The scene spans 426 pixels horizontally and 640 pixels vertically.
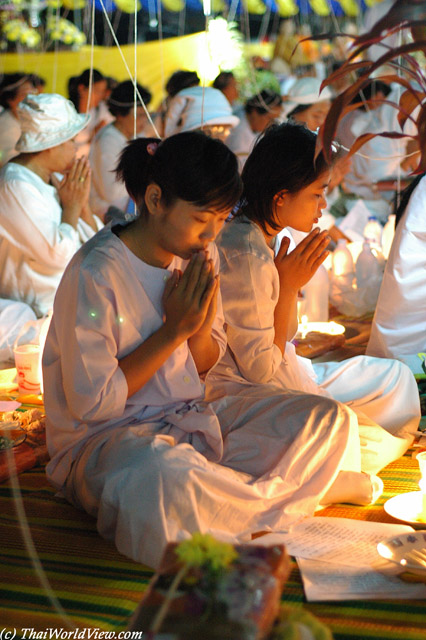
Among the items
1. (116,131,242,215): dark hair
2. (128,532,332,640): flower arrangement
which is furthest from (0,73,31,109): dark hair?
(128,532,332,640): flower arrangement

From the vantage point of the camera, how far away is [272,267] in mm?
2170

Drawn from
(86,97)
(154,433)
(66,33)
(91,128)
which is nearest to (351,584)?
(154,433)

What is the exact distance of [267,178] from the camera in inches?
86.4

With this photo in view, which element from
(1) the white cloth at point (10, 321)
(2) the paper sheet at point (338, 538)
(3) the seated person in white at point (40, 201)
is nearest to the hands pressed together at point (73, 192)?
(3) the seated person in white at point (40, 201)

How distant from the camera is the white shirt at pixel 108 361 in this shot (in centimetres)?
184

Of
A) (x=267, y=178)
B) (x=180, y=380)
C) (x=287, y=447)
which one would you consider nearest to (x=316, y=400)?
(x=287, y=447)

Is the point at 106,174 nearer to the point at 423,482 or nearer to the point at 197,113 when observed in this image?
the point at 197,113

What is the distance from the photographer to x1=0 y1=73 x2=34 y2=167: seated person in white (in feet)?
18.2

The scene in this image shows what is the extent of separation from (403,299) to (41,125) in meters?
1.84

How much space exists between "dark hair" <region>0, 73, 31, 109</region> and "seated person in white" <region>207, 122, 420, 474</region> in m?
4.07

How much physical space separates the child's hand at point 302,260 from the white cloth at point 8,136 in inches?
147

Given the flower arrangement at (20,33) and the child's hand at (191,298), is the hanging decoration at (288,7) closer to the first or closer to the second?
the flower arrangement at (20,33)

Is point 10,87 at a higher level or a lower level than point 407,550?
higher

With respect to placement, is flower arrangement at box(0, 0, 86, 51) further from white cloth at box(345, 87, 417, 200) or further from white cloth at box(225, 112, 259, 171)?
white cloth at box(345, 87, 417, 200)
